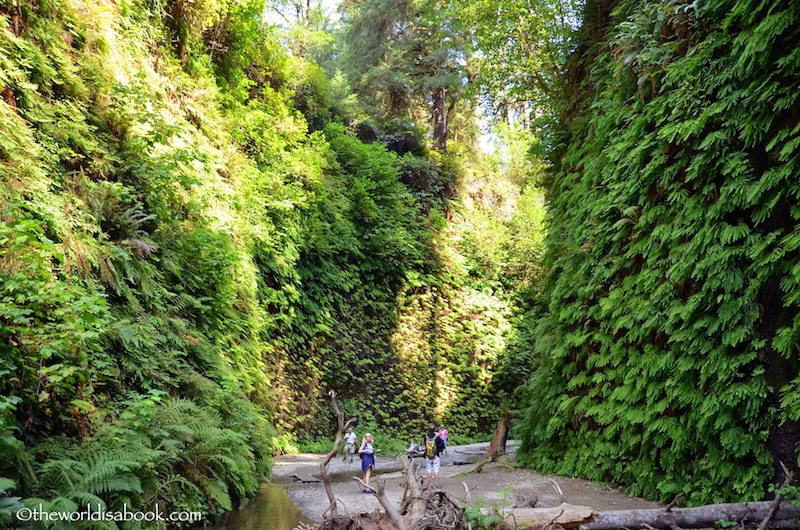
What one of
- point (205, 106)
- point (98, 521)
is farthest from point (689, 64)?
point (205, 106)

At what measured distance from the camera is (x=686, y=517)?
17.8ft

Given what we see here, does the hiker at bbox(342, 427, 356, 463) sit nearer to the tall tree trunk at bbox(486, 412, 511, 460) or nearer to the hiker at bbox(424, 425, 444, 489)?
the hiker at bbox(424, 425, 444, 489)

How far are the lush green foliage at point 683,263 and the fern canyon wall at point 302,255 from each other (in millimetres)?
36

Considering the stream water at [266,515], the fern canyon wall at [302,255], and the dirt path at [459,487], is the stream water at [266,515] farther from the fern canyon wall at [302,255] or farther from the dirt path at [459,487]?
the fern canyon wall at [302,255]

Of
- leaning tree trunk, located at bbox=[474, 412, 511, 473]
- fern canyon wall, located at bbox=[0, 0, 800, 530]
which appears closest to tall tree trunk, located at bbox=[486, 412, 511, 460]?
leaning tree trunk, located at bbox=[474, 412, 511, 473]

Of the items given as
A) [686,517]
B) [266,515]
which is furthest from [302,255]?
[686,517]

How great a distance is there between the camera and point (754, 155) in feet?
20.6

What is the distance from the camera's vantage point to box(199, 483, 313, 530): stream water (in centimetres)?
589

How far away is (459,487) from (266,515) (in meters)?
3.66

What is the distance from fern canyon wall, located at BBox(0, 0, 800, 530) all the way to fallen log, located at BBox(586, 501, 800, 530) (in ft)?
1.56

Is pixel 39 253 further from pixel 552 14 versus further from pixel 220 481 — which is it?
pixel 552 14

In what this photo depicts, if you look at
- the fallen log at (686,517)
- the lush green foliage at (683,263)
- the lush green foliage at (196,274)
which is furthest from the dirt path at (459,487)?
the fallen log at (686,517)

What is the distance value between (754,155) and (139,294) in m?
8.49

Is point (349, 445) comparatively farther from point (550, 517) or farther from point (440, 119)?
point (440, 119)
